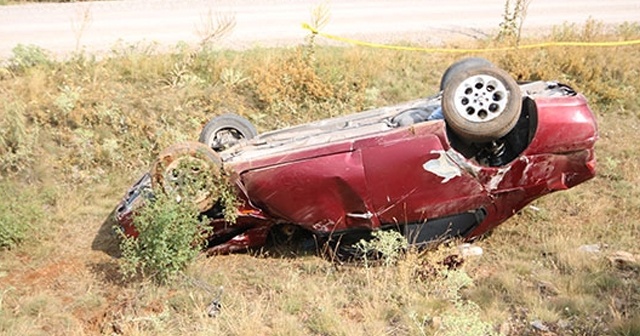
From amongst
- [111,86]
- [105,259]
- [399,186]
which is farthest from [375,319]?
[111,86]

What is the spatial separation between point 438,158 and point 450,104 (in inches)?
18.3

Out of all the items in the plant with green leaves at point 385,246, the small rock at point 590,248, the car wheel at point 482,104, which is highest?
the car wheel at point 482,104

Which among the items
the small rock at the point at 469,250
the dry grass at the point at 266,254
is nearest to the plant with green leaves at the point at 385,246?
the dry grass at the point at 266,254

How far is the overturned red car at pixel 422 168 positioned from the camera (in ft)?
19.4

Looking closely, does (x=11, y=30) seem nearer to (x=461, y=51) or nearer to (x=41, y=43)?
(x=41, y=43)

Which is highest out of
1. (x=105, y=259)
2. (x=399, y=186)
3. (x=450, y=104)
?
(x=450, y=104)

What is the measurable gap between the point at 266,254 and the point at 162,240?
4.13 ft

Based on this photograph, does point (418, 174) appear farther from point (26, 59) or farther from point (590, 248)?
point (26, 59)

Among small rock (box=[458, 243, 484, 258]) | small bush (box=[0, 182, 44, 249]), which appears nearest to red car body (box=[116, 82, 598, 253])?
small rock (box=[458, 243, 484, 258])

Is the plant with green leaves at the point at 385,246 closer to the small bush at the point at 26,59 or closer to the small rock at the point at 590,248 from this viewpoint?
the small rock at the point at 590,248

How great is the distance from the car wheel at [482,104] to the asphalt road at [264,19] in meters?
6.65

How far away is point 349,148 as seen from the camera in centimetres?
605

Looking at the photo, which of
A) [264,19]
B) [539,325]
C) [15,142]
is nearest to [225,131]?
[15,142]

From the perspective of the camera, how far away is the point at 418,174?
600cm
